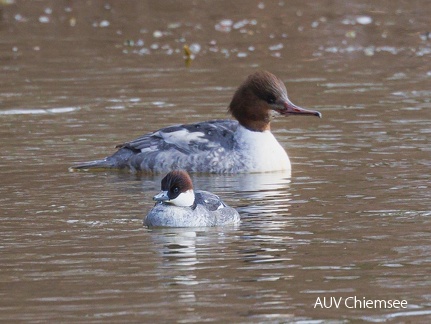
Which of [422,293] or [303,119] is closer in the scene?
[422,293]

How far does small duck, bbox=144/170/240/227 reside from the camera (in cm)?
1061

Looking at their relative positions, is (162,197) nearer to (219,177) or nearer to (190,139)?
(219,177)

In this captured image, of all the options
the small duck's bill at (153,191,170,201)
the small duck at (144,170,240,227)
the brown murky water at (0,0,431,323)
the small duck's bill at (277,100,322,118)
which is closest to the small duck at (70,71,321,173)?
the small duck's bill at (277,100,322,118)

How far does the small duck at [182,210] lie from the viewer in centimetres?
1061

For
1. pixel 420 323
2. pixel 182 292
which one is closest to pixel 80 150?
pixel 182 292

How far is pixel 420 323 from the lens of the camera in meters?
7.55

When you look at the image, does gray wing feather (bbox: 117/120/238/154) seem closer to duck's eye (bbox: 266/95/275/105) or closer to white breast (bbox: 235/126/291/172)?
white breast (bbox: 235/126/291/172)

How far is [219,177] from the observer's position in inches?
542

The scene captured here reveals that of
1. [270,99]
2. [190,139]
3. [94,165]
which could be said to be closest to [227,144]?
[190,139]

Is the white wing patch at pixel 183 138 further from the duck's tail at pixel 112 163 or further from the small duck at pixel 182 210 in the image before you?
the small duck at pixel 182 210

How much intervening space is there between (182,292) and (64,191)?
170 inches

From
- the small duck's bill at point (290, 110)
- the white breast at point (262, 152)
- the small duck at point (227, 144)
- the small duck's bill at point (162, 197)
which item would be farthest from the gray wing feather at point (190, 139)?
the small duck's bill at point (162, 197)

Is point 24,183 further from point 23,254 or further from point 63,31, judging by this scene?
point 63,31

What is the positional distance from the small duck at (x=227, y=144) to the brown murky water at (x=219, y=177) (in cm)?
23
